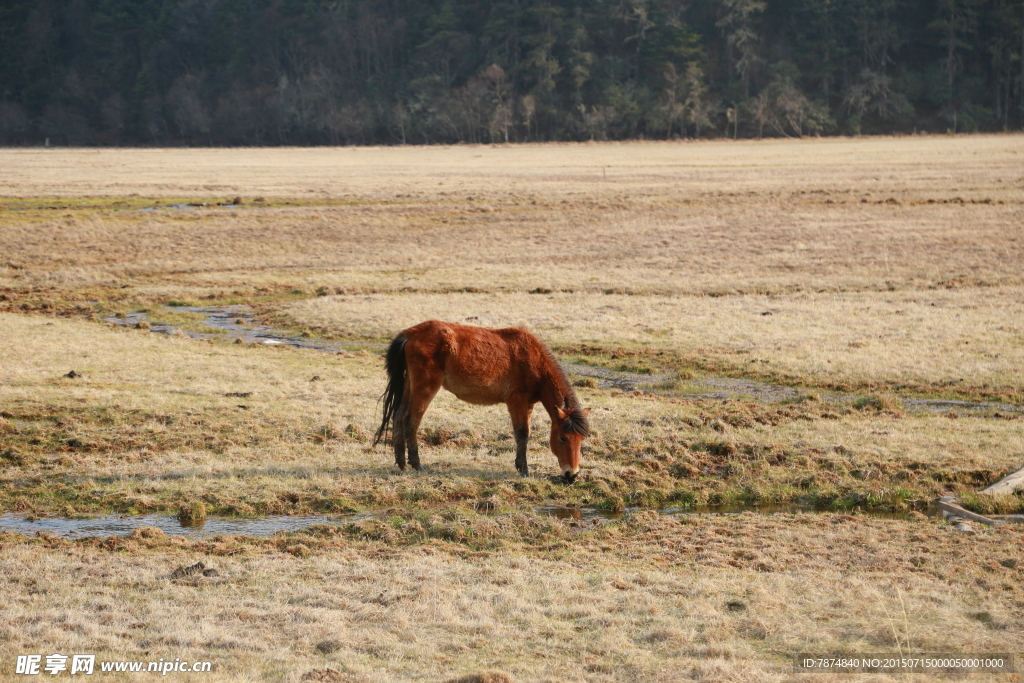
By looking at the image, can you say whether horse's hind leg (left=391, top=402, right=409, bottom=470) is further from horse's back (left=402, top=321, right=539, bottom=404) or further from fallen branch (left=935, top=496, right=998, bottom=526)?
fallen branch (left=935, top=496, right=998, bottom=526)

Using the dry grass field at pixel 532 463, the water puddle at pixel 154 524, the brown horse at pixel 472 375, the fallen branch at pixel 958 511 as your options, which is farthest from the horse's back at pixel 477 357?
the fallen branch at pixel 958 511

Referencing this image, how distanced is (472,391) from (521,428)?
2.17ft

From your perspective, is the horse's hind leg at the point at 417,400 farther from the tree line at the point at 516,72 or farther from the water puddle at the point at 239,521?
the tree line at the point at 516,72

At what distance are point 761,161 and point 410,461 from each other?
55.6m

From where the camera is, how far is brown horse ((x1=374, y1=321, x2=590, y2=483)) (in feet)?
34.3

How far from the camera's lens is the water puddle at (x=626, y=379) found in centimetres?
1378

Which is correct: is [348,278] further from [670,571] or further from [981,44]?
[981,44]

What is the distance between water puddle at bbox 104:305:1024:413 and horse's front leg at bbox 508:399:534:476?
14.3 ft

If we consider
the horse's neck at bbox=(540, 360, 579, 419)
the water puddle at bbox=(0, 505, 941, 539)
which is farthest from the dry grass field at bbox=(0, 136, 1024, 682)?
the horse's neck at bbox=(540, 360, 579, 419)

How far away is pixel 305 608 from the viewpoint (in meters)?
7.21

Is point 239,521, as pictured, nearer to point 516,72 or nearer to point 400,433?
point 400,433

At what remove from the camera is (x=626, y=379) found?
1555cm

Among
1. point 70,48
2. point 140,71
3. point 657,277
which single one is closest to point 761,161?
point 657,277

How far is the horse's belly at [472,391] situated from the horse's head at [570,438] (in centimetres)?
83
